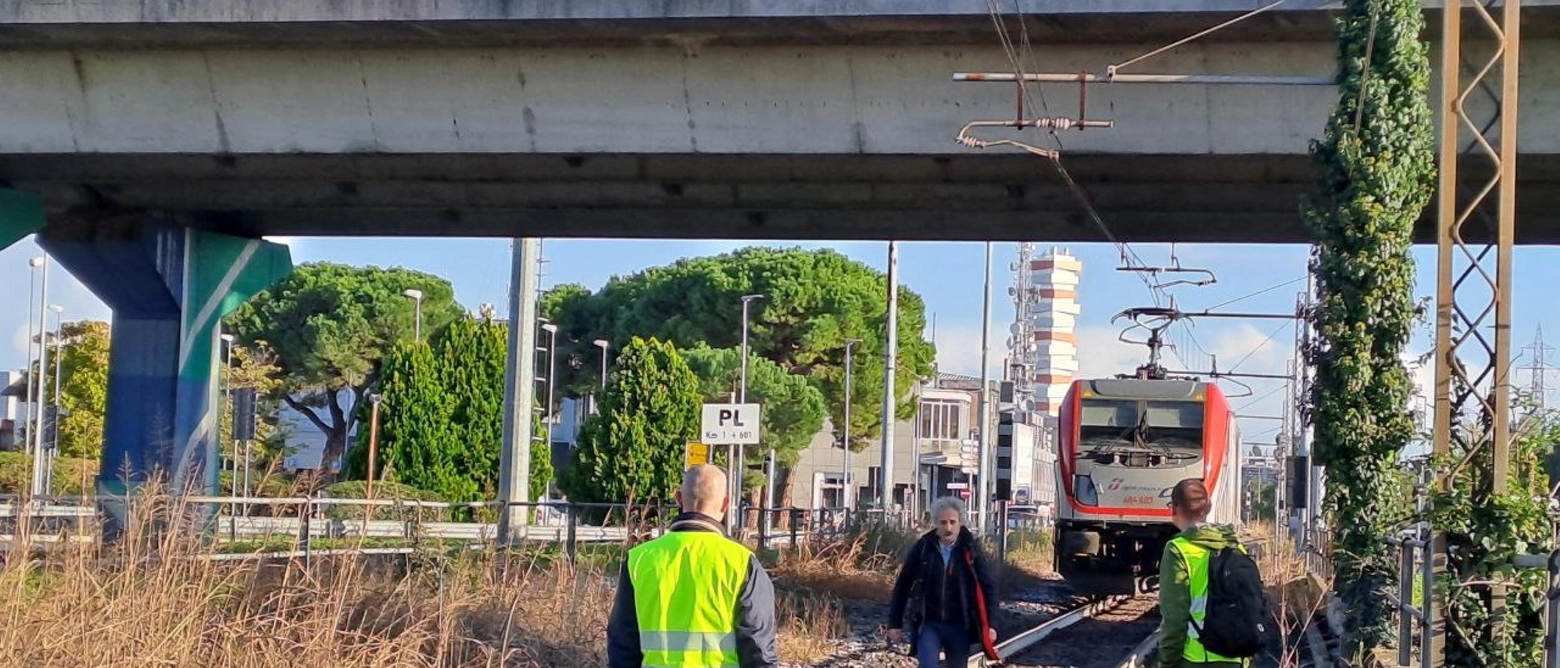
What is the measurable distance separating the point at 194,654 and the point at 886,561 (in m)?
16.9

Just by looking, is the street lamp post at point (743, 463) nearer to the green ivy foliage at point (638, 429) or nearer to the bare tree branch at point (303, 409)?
the green ivy foliage at point (638, 429)

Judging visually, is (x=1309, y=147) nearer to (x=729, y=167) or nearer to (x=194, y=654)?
(x=729, y=167)

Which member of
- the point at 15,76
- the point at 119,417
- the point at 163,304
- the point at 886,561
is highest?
the point at 15,76

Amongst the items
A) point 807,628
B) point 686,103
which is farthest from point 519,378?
point 686,103

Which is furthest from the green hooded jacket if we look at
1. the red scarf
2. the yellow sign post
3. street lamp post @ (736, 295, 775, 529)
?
street lamp post @ (736, 295, 775, 529)

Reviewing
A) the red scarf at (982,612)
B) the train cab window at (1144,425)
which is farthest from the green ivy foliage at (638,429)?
the red scarf at (982,612)

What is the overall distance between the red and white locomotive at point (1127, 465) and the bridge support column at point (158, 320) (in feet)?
34.9

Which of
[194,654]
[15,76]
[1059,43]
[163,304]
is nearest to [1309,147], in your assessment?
[1059,43]

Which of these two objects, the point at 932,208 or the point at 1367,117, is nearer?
the point at 1367,117

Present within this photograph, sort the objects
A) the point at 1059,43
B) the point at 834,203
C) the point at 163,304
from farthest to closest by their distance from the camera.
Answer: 1. the point at 163,304
2. the point at 834,203
3. the point at 1059,43

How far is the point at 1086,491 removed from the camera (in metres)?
23.4

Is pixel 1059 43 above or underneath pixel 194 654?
above

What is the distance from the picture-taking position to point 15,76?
1689 centimetres

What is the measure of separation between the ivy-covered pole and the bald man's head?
886 centimetres
